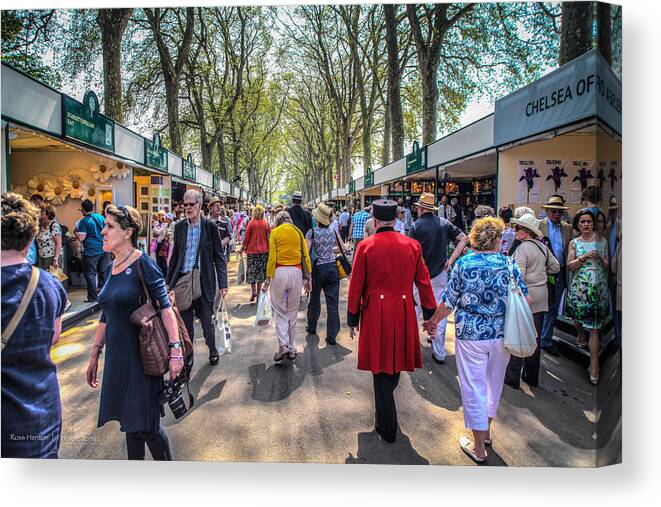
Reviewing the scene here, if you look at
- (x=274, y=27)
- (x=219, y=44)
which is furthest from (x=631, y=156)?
(x=219, y=44)

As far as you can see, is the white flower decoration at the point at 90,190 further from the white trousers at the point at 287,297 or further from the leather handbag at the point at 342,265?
the leather handbag at the point at 342,265

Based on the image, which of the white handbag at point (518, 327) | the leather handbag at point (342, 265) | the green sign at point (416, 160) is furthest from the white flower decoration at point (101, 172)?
the green sign at point (416, 160)

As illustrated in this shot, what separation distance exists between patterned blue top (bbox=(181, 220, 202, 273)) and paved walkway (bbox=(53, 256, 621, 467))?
1.07m

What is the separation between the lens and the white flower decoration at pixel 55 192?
5.03 metres

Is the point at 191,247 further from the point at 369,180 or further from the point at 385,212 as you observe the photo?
the point at 369,180

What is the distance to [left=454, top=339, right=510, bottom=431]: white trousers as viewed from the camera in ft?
10.00

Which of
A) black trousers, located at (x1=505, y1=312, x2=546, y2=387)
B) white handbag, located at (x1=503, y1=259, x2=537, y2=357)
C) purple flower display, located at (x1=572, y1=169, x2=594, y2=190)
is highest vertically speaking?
purple flower display, located at (x1=572, y1=169, x2=594, y2=190)

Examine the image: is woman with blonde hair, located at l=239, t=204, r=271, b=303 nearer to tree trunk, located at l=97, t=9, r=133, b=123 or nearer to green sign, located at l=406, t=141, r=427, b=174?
tree trunk, located at l=97, t=9, r=133, b=123

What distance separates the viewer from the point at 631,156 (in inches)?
118

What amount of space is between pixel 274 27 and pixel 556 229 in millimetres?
3598

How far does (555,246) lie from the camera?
492 centimetres

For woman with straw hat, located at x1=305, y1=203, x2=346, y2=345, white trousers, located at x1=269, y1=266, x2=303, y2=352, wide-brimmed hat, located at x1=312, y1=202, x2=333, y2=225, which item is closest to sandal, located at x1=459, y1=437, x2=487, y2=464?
white trousers, located at x1=269, y1=266, x2=303, y2=352

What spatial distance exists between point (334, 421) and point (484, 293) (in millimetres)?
1521

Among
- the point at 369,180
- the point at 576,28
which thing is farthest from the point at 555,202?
the point at 369,180
